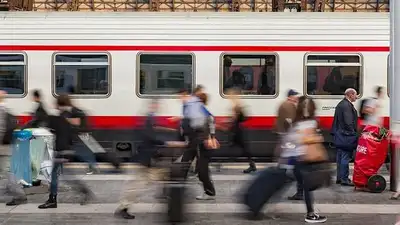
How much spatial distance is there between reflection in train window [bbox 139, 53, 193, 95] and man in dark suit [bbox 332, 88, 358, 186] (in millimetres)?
3616

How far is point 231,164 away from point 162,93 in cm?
213

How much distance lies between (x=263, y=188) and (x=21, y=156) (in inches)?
162

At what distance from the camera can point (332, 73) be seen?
12945 millimetres

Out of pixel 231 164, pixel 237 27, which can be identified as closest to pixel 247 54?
pixel 237 27

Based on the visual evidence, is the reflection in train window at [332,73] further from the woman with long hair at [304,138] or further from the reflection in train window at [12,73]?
the reflection in train window at [12,73]

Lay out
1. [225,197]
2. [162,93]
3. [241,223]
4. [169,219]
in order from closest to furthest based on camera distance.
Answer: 1. [169,219]
2. [241,223]
3. [225,197]
4. [162,93]

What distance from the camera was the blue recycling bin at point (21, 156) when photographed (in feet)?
30.8

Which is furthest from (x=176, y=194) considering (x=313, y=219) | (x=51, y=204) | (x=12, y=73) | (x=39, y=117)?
(x=12, y=73)

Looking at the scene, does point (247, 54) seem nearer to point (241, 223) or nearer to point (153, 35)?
point (153, 35)

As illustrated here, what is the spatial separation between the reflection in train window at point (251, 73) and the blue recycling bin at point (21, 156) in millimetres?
4759

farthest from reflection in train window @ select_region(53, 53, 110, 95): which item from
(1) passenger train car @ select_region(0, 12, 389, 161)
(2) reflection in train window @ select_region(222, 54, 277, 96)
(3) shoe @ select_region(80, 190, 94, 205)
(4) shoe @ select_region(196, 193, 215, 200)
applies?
(4) shoe @ select_region(196, 193, 215, 200)

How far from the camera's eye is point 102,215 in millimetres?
8227

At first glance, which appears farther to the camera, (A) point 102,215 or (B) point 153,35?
(B) point 153,35

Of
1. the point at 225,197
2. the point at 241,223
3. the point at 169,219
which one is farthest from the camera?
the point at 225,197
